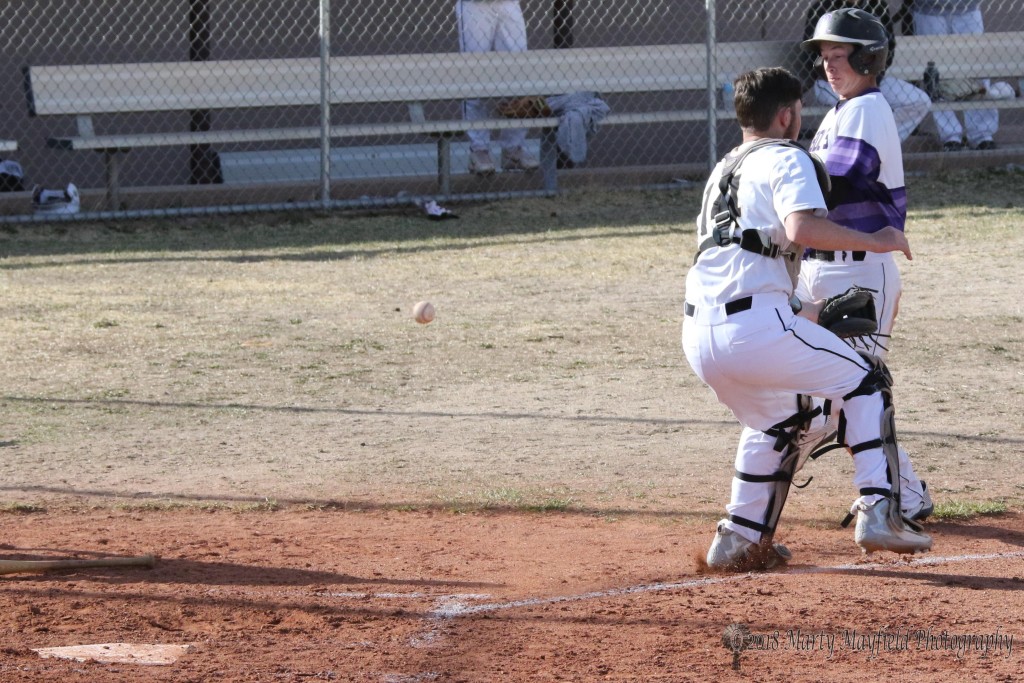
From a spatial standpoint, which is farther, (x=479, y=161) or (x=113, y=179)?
(x=479, y=161)

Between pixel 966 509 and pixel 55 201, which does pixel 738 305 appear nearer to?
pixel 966 509

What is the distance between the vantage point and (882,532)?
170 inches

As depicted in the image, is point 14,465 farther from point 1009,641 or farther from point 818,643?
point 1009,641

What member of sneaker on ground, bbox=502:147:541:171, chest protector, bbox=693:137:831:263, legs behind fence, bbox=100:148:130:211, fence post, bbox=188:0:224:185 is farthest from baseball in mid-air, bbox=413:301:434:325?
fence post, bbox=188:0:224:185

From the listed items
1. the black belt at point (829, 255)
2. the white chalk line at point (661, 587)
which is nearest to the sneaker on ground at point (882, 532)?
the white chalk line at point (661, 587)

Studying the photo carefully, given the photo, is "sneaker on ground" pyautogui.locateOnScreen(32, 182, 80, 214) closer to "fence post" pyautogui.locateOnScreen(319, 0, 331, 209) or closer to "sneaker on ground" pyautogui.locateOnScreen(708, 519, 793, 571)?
"fence post" pyautogui.locateOnScreen(319, 0, 331, 209)

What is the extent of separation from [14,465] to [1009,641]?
4.20m

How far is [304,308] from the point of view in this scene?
9461 mm

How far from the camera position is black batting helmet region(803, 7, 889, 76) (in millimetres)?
4941

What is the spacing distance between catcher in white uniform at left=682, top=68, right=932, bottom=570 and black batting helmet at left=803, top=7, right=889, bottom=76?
556 mm

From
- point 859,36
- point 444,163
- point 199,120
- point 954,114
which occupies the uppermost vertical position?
point 859,36

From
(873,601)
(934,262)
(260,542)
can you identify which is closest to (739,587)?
(873,601)

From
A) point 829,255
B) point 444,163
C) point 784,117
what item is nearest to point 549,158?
point 444,163

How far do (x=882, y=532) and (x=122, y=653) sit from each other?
7.56 feet
